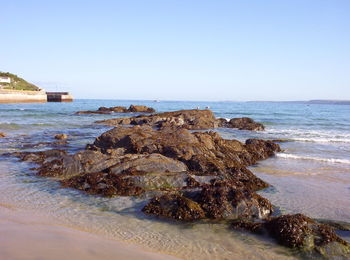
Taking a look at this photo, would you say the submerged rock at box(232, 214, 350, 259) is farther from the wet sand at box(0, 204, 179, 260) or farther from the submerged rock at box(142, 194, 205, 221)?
the wet sand at box(0, 204, 179, 260)

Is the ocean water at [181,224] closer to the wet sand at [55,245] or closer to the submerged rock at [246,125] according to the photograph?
the wet sand at [55,245]

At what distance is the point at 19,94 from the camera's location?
3238 inches

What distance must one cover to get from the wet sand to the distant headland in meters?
75.9

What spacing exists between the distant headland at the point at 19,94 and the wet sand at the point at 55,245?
75.9m

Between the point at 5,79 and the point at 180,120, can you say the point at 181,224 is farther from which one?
the point at 5,79

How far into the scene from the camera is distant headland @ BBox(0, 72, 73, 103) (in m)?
77.5

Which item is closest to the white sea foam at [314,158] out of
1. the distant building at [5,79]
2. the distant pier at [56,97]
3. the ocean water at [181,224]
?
the ocean water at [181,224]

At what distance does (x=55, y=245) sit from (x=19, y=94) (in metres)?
84.9

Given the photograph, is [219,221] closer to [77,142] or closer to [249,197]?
[249,197]

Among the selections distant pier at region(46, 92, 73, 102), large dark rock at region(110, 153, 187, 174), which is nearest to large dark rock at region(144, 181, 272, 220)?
large dark rock at region(110, 153, 187, 174)

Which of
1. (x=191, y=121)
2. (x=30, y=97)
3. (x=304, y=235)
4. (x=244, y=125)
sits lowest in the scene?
(x=244, y=125)

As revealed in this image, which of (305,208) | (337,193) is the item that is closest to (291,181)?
(337,193)

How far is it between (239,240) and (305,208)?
2.93 m

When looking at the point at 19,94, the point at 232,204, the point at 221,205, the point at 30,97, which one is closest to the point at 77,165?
the point at 221,205
